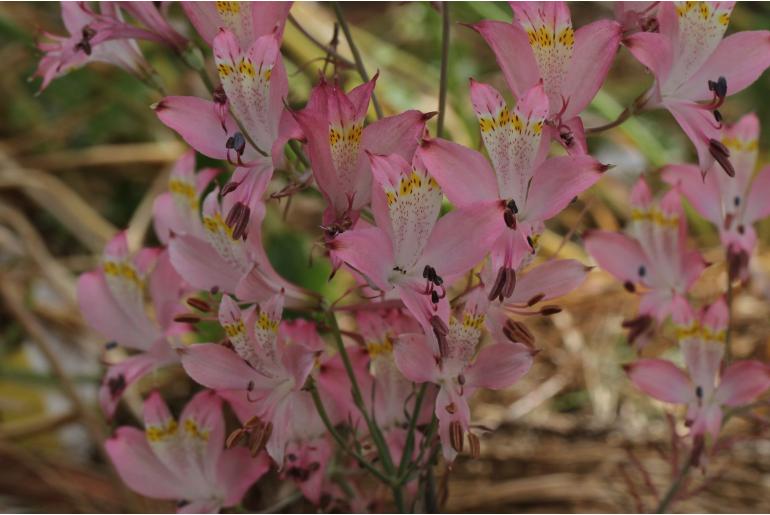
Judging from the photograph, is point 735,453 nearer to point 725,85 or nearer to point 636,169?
point 725,85

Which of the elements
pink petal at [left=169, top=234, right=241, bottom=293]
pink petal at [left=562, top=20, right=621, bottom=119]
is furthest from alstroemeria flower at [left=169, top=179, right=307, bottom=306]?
pink petal at [left=562, top=20, right=621, bottom=119]

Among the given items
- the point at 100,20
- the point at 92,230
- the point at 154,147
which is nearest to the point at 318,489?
the point at 100,20

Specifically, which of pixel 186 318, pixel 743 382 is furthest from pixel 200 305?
pixel 743 382

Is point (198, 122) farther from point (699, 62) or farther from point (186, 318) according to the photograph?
point (699, 62)

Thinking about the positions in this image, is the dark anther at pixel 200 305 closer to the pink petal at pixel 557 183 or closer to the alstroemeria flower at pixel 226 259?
the alstroemeria flower at pixel 226 259

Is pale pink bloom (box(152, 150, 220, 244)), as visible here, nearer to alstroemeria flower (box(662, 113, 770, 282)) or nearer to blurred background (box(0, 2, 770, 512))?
blurred background (box(0, 2, 770, 512))

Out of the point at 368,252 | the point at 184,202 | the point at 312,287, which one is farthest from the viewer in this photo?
the point at 312,287

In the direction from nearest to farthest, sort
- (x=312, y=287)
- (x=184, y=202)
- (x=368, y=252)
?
(x=368, y=252) → (x=184, y=202) → (x=312, y=287)
